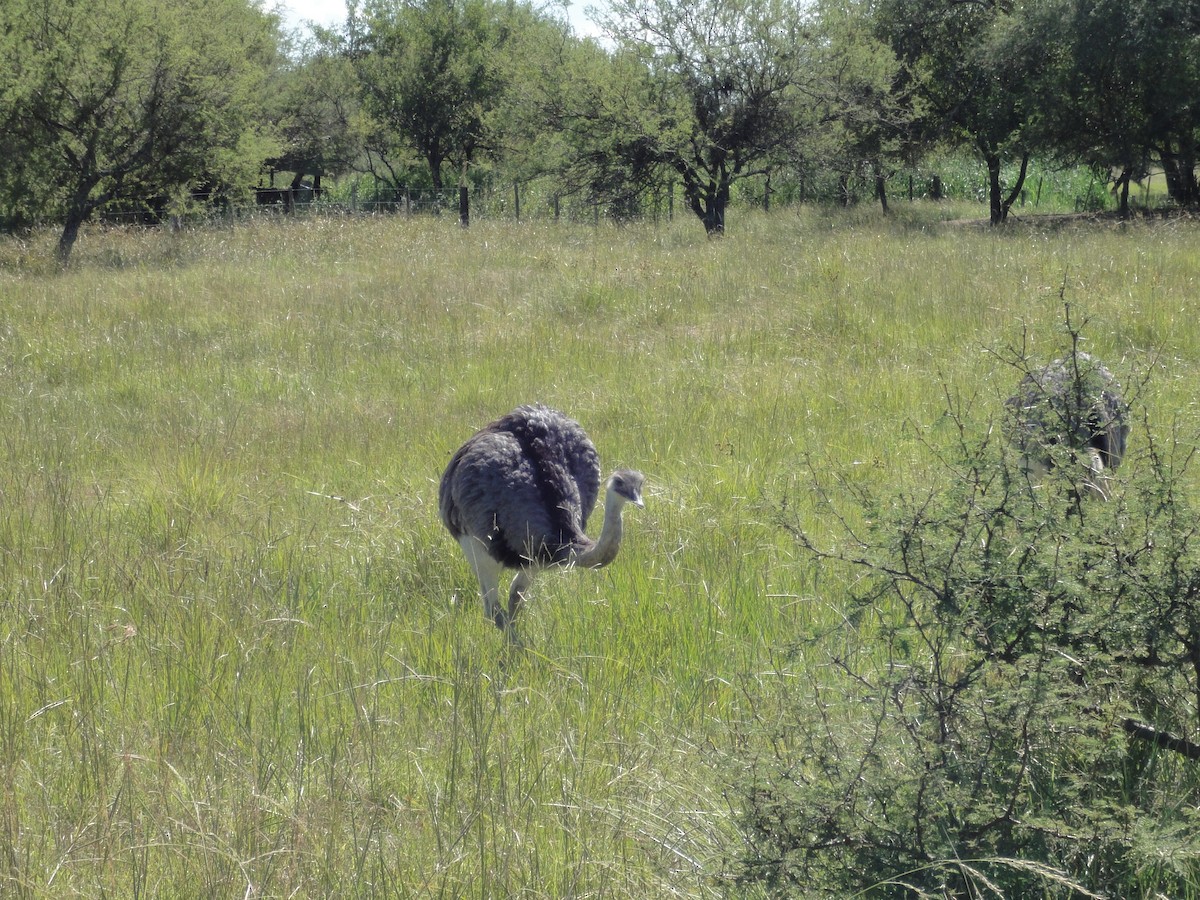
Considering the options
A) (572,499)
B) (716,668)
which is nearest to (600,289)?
(572,499)

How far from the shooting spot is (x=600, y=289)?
1233cm

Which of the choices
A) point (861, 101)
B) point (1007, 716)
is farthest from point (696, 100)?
point (1007, 716)

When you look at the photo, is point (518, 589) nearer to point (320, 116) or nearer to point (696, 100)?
point (696, 100)

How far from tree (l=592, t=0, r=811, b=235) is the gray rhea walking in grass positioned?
657 inches

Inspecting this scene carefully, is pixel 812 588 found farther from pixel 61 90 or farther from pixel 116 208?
pixel 116 208

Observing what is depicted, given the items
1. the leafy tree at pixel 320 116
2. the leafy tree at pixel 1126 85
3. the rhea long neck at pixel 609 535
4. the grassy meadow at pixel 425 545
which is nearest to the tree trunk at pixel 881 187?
the leafy tree at pixel 1126 85

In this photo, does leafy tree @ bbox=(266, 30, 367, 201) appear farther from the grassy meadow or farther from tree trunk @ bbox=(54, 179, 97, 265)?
the grassy meadow

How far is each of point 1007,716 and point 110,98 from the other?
21.6 m

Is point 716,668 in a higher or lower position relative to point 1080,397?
lower

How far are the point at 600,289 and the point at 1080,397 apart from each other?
9.18 m

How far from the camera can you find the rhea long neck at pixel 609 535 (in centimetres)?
462

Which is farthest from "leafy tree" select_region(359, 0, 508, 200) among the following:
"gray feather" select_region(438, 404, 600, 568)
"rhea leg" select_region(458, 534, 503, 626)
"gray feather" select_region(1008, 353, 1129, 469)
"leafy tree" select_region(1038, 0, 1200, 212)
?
"gray feather" select_region(1008, 353, 1129, 469)

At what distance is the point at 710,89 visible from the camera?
73.2 ft

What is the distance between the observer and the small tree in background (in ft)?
8.01
